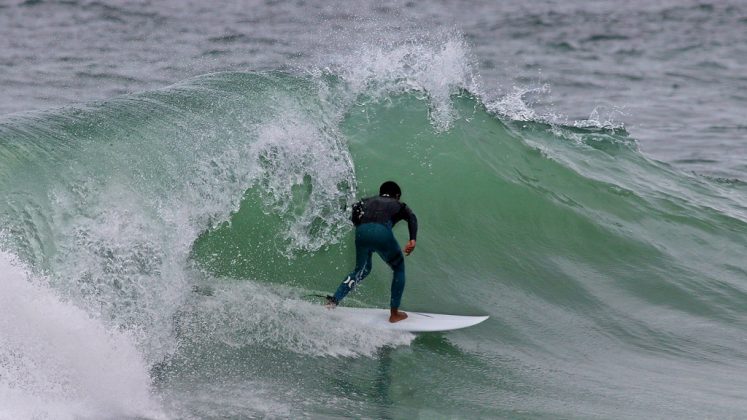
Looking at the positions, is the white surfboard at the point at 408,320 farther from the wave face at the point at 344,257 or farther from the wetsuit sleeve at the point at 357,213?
the wetsuit sleeve at the point at 357,213

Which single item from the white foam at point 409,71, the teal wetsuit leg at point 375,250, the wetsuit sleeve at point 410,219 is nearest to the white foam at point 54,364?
the teal wetsuit leg at point 375,250

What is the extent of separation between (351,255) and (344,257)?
0.26ft

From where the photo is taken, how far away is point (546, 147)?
42.2 ft

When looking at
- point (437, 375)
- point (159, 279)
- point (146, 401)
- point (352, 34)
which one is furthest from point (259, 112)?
point (352, 34)

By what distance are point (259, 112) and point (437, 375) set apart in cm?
420

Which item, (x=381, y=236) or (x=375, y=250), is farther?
(x=375, y=250)

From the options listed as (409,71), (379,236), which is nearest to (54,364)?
(379,236)

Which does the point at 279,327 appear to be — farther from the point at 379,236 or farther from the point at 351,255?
the point at 351,255

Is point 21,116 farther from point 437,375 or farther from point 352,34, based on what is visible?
point 352,34

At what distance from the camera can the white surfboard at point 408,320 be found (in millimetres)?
8456

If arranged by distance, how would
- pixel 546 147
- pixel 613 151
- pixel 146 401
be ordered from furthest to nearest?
pixel 613 151 → pixel 546 147 → pixel 146 401

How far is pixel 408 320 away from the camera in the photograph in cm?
857

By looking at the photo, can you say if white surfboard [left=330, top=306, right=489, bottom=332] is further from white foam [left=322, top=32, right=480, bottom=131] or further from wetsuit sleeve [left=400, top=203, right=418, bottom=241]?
white foam [left=322, top=32, right=480, bottom=131]

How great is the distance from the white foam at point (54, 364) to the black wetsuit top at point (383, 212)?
256 cm
